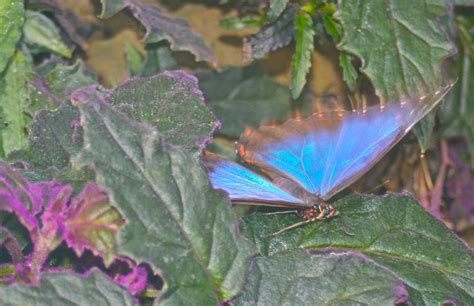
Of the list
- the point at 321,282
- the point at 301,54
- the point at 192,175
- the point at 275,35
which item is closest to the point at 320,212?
the point at 321,282

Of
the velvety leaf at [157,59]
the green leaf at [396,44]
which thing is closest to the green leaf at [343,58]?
the green leaf at [396,44]

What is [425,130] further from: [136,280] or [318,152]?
[136,280]

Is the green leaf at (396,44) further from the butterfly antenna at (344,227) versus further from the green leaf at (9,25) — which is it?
the green leaf at (9,25)

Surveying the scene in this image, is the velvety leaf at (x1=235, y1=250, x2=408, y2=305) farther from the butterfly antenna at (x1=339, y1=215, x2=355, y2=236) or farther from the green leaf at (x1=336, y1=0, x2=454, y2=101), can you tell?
the green leaf at (x1=336, y1=0, x2=454, y2=101)

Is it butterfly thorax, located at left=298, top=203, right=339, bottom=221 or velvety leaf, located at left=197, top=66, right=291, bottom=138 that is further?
velvety leaf, located at left=197, top=66, right=291, bottom=138

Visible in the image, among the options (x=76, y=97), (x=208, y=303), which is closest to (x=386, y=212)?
(x=208, y=303)

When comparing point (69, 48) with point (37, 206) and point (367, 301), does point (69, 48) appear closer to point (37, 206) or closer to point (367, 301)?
point (37, 206)

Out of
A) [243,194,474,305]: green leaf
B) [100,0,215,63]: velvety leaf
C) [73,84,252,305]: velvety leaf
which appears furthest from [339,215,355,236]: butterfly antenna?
[100,0,215,63]: velvety leaf
